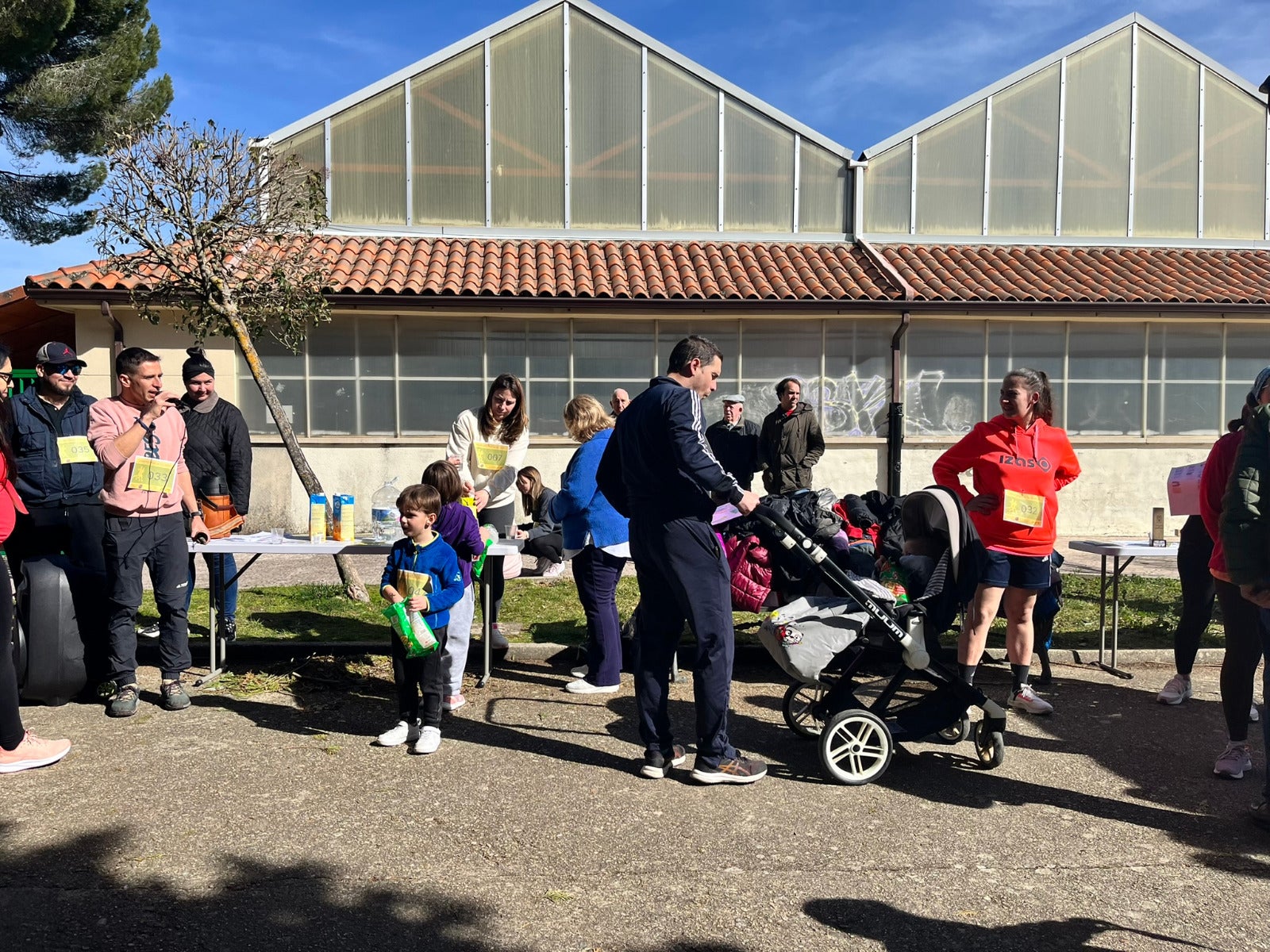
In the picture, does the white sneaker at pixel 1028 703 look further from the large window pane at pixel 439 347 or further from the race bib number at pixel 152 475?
the large window pane at pixel 439 347

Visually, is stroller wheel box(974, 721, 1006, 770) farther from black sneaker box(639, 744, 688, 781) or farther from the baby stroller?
black sneaker box(639, 744, 688, 781)

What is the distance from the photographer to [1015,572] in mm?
5461

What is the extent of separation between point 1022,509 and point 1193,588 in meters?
1.29

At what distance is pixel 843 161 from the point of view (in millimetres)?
16359

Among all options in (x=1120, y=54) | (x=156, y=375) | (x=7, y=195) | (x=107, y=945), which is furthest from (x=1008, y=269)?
(x=7, y=195)

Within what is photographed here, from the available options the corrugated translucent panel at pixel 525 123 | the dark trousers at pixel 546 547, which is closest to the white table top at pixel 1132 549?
the dark trousers at pixel 546 547

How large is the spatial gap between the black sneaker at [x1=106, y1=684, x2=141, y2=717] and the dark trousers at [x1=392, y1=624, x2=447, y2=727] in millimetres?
1564

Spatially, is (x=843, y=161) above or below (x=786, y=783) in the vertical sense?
above

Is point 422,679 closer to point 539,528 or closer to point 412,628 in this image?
point 412,628

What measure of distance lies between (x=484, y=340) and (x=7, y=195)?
1110 centimetres

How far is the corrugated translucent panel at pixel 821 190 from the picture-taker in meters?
16.4

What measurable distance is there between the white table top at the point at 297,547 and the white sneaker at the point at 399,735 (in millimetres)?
1217

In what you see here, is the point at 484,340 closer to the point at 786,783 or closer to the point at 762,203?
the point at 762,203

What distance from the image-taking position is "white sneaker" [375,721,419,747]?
505 centimetres
